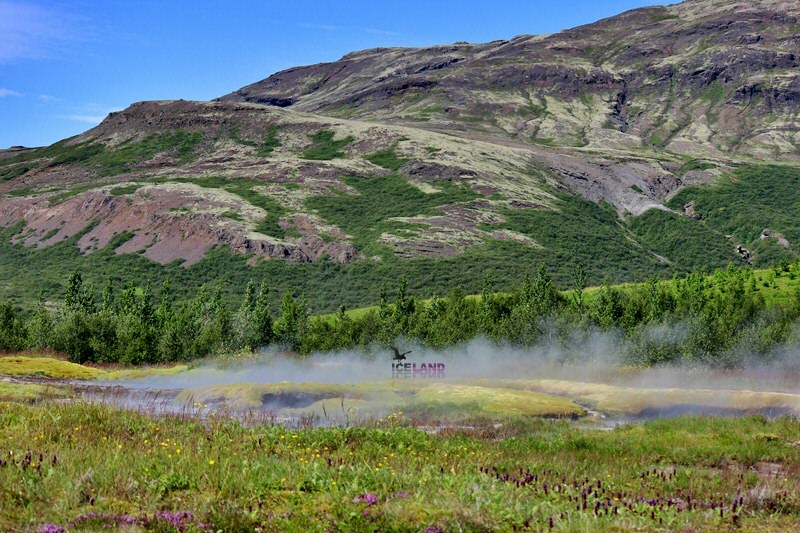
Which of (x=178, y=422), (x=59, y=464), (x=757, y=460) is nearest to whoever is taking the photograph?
(x=59, y=464)

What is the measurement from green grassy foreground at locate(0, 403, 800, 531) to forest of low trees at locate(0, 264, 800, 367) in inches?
2093

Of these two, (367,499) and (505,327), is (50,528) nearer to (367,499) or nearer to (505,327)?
(367,499)

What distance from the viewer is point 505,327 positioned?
84.5m

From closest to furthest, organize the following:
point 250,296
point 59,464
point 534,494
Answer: point 59,464
point 534,494
point 250,296

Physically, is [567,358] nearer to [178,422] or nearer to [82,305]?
[178,422]

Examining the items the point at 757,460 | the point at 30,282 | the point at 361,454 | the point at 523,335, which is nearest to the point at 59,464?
the point at 361,454

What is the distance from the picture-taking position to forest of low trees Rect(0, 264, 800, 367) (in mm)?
68875

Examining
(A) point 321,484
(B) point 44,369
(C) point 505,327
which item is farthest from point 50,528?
(C) point 505,327

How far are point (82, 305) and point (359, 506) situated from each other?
119248 millimetres

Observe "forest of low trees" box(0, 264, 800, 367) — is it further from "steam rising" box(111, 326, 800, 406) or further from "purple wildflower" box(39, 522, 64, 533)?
"purple wildflower" box(39, 522, 64, 533)

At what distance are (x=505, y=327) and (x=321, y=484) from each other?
73919 mm

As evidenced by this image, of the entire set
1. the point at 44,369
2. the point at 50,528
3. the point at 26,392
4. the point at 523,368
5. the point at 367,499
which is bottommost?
the point at 523,368

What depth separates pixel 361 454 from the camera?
632 inches

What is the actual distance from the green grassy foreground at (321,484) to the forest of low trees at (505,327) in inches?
2093
